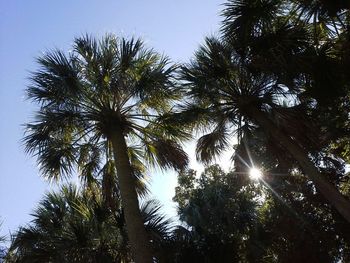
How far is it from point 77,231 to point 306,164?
5.61 metres

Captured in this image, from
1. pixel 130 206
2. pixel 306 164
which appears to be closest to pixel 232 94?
pixel 306 164

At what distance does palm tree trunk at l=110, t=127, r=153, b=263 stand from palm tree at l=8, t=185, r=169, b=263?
1252mm

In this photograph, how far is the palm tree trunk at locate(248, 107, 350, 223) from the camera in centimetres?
860

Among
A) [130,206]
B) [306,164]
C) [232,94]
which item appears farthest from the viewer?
[232,94]

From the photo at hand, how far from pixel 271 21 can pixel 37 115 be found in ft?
21.4

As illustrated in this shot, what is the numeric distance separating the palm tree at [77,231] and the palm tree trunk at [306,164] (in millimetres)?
3512

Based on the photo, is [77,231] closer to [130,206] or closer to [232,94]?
[130,206]

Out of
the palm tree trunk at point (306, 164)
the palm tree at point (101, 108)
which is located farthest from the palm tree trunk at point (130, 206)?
the palm tree trunk at point (306, 164)

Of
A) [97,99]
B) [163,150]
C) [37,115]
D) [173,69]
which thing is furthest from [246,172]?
[37,115]

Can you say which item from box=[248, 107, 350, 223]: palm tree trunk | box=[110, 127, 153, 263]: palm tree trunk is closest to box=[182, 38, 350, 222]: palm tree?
box=[248, 107, 350, 223]: palm tree trunk

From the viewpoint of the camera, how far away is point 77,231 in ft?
31.4

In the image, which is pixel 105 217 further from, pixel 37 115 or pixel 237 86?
pixel 237 86

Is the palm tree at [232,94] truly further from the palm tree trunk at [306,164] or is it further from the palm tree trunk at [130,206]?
the palm tree trunk at [130,206]

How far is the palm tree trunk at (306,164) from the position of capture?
8.60m
